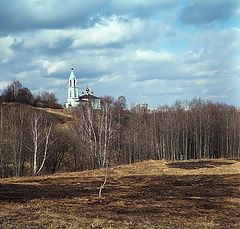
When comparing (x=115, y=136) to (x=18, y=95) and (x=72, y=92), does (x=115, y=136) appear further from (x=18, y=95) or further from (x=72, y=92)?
(x=72, y=92)

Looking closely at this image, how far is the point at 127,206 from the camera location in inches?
632

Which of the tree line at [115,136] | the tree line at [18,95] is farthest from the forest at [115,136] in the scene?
the tree line at [18,95]

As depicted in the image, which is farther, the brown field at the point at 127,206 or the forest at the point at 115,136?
the forest at the point at 115,136

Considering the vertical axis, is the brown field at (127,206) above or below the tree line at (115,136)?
below

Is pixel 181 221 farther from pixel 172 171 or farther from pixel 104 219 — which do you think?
pixel 172 171

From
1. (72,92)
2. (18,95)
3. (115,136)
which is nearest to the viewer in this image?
(115,136)

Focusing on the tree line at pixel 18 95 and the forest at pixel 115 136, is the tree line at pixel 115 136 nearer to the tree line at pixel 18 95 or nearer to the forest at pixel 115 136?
the forest at pixel 115 136

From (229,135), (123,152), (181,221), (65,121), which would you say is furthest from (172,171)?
(65,121)

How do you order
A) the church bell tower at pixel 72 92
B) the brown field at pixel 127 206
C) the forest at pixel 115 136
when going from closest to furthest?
the brown field at pixel 127 206 < the forest at pixel 115 136 < the church bell tower at pixel 72 92

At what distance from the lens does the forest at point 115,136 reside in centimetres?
4912

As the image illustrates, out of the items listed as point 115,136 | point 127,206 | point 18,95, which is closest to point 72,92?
point 18,95

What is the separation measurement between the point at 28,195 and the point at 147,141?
4612 centimetres

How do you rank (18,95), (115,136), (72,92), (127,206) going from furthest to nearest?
(72,92), (18,95), (115,136), (127,206)

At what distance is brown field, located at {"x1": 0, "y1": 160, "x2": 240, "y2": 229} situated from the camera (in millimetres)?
12156
